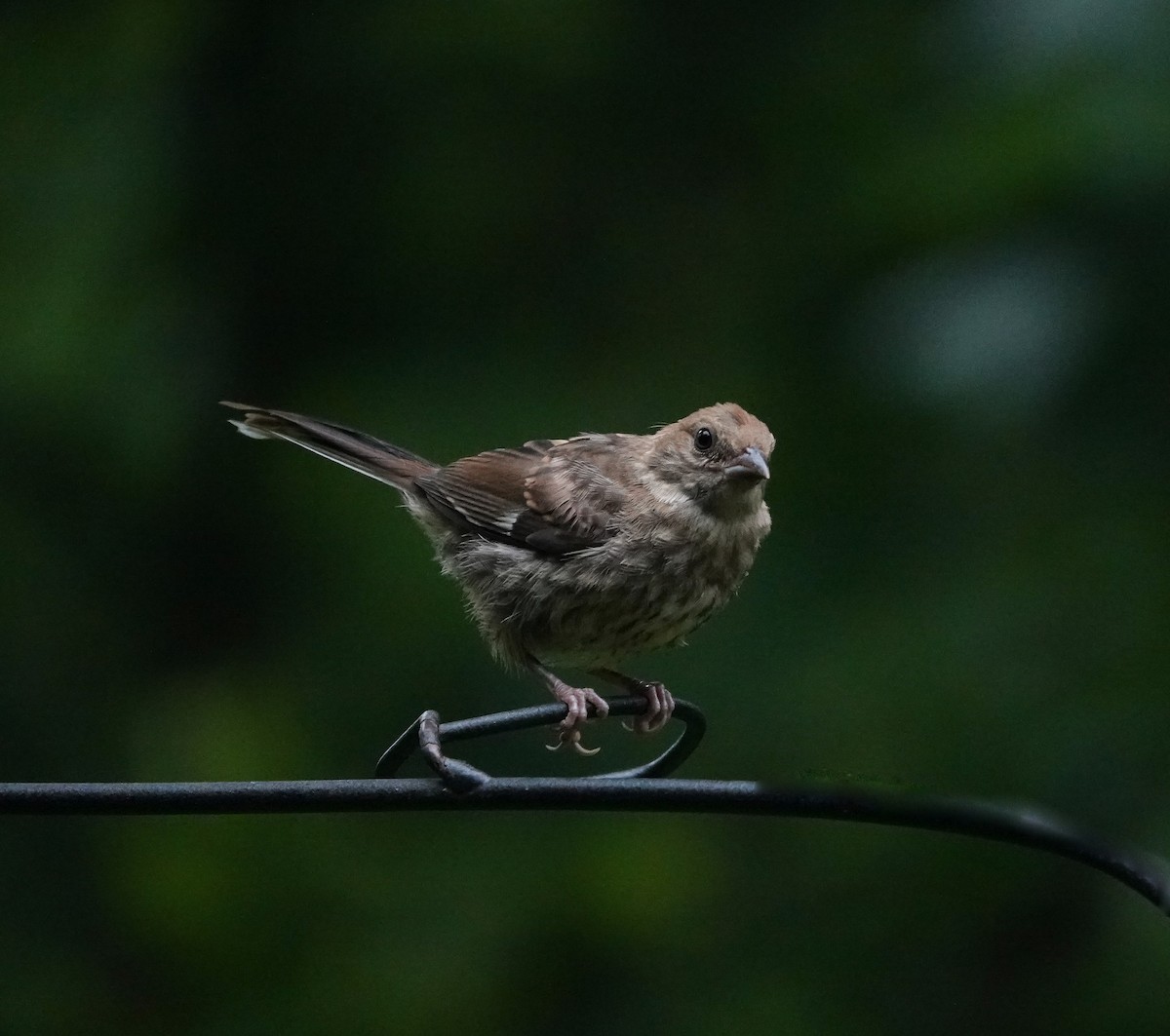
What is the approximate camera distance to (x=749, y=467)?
12.0 feet

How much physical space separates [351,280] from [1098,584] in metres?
2.31

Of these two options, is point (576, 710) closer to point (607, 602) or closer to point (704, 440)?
point (607, 602)

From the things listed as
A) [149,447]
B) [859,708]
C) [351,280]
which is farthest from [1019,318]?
[149,447]

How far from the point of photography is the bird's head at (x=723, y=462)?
145 inches

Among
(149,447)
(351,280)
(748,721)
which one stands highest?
(351,280)

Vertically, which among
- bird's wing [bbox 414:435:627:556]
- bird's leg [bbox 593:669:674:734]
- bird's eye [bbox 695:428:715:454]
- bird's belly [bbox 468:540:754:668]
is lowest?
bird's leg [bbox 593:669:674:734]

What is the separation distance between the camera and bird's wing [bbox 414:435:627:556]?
3.84 metres

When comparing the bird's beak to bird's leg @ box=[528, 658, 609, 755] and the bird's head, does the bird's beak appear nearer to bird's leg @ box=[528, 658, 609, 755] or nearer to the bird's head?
the bird's head

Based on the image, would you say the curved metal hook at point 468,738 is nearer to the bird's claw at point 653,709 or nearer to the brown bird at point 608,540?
the bird's claw at point 653,709

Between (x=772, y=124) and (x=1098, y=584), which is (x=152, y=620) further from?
(x=1098, y=584)

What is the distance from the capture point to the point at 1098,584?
13.1 ft

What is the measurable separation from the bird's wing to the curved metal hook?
32.5 inches

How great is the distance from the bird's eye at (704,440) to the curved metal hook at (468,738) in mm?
857

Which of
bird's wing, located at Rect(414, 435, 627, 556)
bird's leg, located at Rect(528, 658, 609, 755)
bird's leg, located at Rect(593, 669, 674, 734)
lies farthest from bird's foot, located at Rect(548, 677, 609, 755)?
bird's wing, located at Rect(414, 435, 627, 556)
